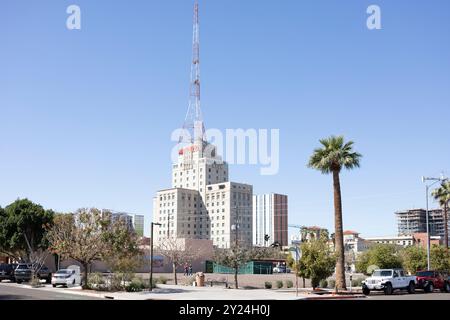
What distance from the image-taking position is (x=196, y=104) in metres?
189

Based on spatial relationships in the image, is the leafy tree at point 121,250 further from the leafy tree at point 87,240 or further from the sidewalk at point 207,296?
the sidewalk at point 207,296

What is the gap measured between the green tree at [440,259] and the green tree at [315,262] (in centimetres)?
2235

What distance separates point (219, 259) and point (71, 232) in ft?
44.9

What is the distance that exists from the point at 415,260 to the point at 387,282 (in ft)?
64.3

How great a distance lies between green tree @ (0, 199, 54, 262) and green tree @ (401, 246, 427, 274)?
39516mm

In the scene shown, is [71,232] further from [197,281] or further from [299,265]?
[299,265]

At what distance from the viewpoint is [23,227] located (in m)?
61.0

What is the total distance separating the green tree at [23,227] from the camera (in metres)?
60.8

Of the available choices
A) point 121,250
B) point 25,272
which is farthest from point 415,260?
point 25,272

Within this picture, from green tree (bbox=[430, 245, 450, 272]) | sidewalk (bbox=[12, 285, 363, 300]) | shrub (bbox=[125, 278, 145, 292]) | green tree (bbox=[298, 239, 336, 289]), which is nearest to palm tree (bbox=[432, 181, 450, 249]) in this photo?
green tree (bbox=[430, 245, 450, 272])

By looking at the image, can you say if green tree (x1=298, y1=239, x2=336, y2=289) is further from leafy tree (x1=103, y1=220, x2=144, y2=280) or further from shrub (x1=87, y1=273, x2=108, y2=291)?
shrub (x1=87, y1=273, x2=108, y2=291)

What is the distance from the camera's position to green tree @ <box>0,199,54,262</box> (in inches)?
2394

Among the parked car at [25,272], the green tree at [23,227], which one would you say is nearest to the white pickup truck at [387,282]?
the parked car at [25,272]
